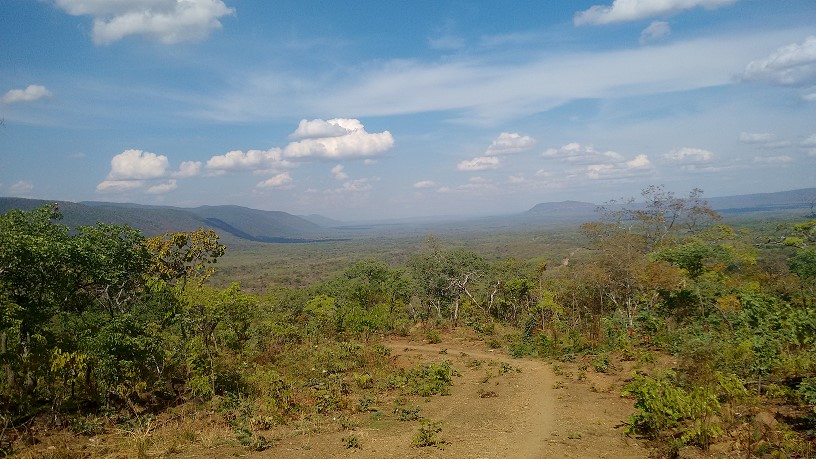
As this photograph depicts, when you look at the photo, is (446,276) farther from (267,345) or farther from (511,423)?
(511,423)

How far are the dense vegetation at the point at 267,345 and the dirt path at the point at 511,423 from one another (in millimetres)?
699

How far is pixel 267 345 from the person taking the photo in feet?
64.3

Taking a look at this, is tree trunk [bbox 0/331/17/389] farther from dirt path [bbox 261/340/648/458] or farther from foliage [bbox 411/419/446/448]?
foliage [bbox 411/419/446/448]

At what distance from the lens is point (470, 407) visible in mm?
10938

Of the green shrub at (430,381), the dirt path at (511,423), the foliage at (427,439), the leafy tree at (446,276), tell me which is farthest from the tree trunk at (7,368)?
the leafy tree at (446,276)

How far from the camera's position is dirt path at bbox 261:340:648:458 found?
7656 millimetres

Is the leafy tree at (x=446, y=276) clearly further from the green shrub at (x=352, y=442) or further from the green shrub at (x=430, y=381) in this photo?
the green shrub at (x=352, y=442)

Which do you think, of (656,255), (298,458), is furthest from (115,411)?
(656,255)

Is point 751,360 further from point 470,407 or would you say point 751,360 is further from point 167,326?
point 167,326

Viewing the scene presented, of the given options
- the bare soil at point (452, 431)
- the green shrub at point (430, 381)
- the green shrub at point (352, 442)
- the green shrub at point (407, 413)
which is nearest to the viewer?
the bare soil at point (452, 431)

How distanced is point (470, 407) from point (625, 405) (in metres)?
3.78

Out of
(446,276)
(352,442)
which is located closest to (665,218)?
(446,276)

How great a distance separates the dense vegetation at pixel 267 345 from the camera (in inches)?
321

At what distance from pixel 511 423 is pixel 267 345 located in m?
13.5
